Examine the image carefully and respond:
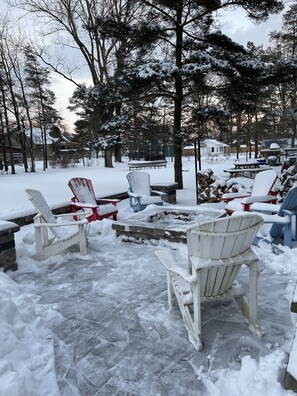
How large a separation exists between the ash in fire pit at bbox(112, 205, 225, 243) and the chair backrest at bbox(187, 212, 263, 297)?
1.30 meters

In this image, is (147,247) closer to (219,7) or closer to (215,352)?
(215,352)

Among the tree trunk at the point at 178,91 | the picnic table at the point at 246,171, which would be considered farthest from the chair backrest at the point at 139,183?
the picnic table at the point at 246,171

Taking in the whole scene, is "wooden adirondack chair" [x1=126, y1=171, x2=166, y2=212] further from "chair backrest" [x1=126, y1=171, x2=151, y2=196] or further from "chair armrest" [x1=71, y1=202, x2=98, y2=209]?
"chair armrest" [x1=71, y1=202, x2=98, y2=209]

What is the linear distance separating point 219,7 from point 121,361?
755 centimetres

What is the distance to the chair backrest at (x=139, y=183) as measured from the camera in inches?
222

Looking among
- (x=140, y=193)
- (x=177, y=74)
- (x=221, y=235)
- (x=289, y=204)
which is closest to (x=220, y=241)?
(x=221, y=235)

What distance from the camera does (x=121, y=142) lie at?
795 centimetres

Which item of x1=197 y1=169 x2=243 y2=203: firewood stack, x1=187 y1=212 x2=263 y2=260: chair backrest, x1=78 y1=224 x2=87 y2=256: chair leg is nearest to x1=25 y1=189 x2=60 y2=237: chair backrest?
x1=78 y1=224 x2=87 y2=256: chair leg

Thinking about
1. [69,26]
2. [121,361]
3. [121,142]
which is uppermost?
[69,26]

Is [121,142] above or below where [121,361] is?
above

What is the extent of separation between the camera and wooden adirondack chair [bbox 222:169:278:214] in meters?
4.07

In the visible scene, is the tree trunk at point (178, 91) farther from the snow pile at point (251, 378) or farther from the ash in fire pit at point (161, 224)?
the snow pile at point (251, 378)

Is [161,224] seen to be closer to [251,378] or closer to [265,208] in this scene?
[265,208]

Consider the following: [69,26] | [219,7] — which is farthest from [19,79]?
[219,7]
